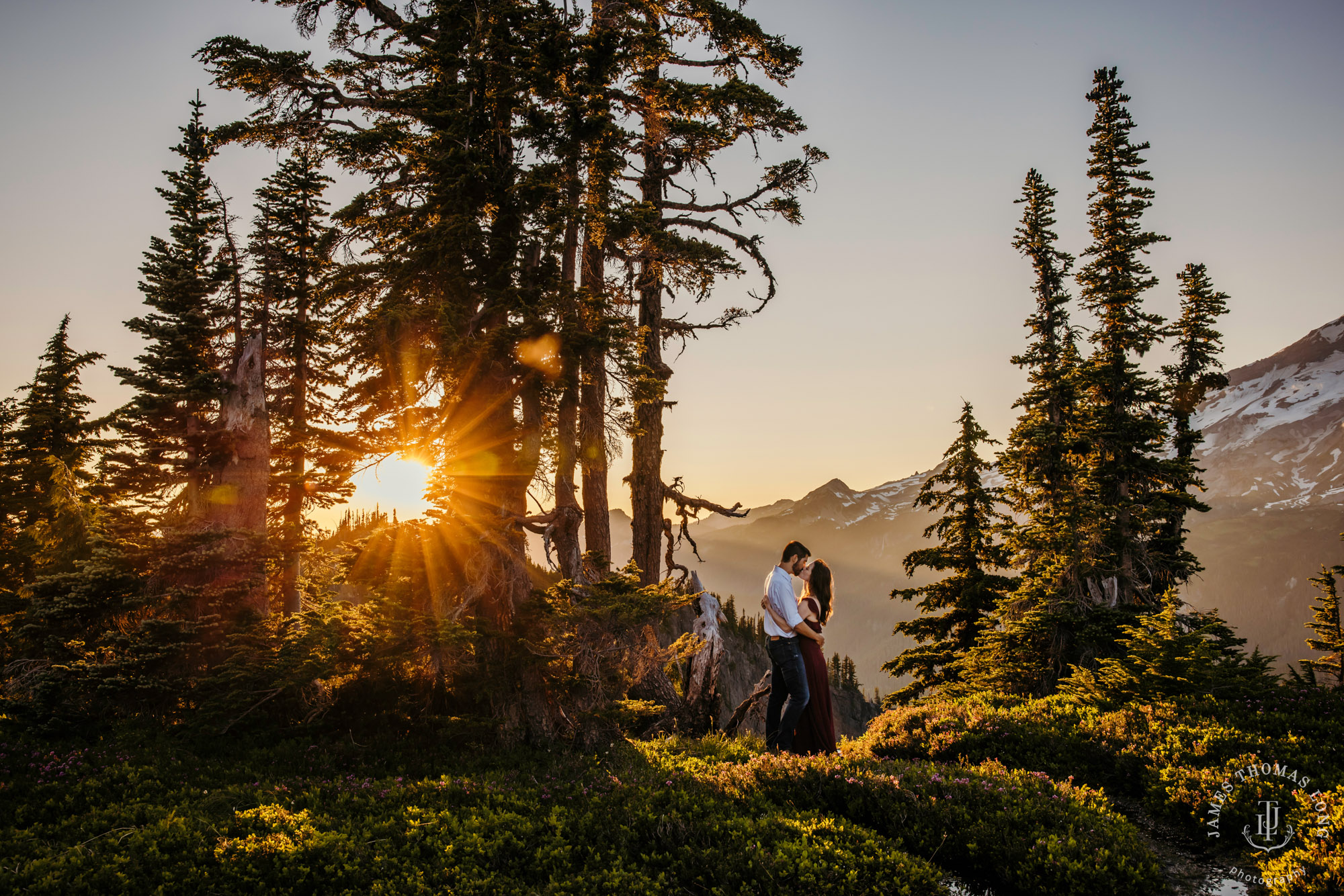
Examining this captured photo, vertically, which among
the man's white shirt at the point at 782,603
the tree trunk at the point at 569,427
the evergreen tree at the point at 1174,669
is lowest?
the evergreen tree at the point at 1174,669

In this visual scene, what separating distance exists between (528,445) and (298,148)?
31.7 feet

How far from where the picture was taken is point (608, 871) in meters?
5.38

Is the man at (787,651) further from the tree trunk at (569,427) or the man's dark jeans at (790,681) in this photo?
the tree trunk at (569,427)

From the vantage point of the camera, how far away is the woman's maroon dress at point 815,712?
29.2 feet

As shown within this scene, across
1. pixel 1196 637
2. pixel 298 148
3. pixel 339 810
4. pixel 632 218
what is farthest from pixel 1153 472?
pixel 298 148

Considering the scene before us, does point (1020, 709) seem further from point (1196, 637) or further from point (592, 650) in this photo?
point (592, 650)

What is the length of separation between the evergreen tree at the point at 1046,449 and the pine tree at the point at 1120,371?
682 millimetres

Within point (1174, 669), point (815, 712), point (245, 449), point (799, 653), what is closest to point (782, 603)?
point (799, 653)

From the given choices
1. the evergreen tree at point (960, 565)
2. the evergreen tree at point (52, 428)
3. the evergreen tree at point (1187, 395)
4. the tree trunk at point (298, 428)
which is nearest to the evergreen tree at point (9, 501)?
the evergreen tree at point (52, 428)

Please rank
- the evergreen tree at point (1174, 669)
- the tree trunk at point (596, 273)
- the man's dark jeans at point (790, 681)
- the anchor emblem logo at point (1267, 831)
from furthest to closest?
the tree trunk at point (596, 273), the evergreen tree at point (1174, 669), the man's dark jeans at point (790, 681), the anchor emblem logo at point (1267, 831)

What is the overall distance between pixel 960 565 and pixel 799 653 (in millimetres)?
13293

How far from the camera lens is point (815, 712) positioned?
353 inches

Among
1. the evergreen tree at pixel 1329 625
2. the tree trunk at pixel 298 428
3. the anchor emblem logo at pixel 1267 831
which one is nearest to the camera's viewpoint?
the anchor emblem logo at pixel 1267 831

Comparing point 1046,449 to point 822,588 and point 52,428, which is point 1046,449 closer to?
point 822,588
